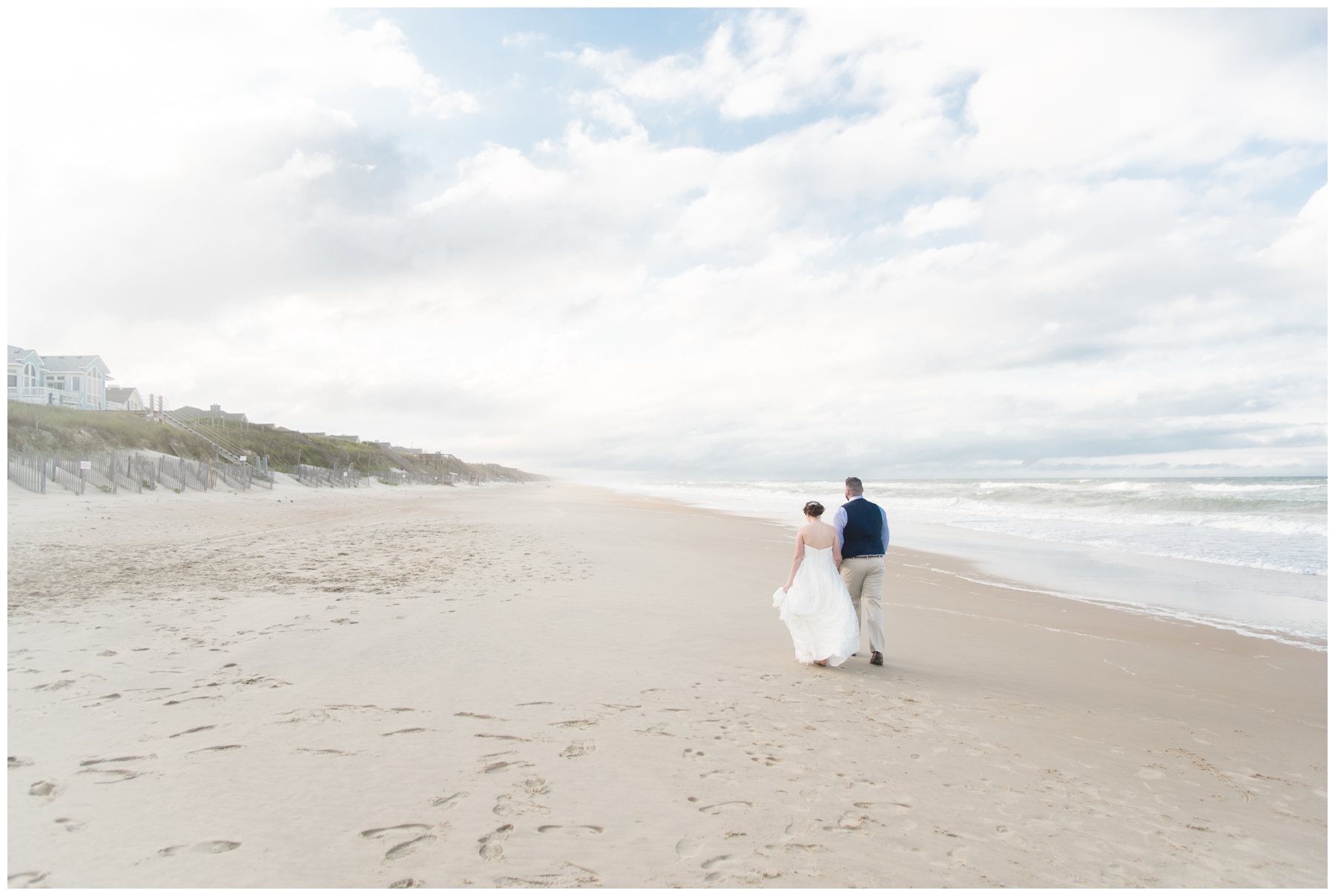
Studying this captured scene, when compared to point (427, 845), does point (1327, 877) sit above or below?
below

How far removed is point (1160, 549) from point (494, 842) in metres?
21.2

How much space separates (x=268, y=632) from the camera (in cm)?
696

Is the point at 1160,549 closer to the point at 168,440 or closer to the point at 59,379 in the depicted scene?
the point at 168,440

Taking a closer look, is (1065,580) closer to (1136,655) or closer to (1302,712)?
(1136,655)

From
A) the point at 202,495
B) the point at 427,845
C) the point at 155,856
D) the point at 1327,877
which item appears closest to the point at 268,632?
the point at 155,856

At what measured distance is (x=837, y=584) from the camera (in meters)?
6.73

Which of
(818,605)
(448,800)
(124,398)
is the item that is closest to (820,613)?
(818,605)

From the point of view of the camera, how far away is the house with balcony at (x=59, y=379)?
50531 millimetres

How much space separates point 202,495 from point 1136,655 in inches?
1342

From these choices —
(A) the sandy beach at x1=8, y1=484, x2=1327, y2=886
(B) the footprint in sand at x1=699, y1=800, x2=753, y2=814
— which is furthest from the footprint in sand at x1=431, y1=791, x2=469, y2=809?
(B) the footprint in sand at x1=699, y1=800, x2=753, y2=814

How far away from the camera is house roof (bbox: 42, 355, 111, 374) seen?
57.5m

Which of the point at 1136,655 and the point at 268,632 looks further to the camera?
the point at 1136,655

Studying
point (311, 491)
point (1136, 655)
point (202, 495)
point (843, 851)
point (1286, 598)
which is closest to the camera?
point (843, 851)

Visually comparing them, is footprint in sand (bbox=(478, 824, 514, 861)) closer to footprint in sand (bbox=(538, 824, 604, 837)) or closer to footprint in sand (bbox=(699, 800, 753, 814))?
footprint in sand (bbox=(538, 824, 604, 837))
